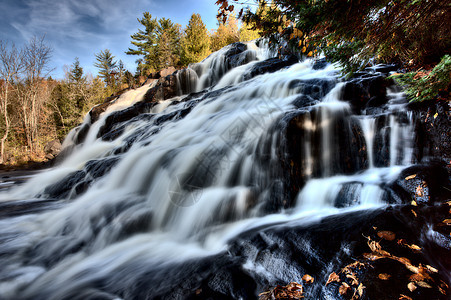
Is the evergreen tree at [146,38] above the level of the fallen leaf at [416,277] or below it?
above

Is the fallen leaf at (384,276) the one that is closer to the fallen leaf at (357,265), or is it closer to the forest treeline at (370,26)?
the fallen leaf at (357,265)

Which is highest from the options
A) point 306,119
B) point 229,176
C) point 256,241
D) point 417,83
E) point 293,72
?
point 293,72

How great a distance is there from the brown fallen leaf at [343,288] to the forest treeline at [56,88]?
665 cm

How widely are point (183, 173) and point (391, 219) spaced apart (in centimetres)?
357

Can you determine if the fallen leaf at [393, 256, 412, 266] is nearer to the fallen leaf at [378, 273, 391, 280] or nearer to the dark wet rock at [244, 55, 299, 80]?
the fallen leaf at [378, 273, 391, 280]

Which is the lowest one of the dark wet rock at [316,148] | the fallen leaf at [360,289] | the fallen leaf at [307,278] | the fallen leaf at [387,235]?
the fallen leaf at [307,278]

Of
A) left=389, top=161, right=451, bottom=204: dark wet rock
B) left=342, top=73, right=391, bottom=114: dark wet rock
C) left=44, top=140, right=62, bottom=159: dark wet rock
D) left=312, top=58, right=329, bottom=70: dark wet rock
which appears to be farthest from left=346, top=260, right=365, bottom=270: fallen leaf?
left=44, top=140, right=62, bottom=159: dark wet rock

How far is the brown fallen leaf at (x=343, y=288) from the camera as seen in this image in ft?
5.17

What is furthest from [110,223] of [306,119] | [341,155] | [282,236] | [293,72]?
[293,72]

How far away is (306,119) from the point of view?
12.8ft

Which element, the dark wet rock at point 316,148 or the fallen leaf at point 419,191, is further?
the dark wet rock at point 316,148

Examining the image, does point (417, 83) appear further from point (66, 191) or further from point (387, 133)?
point (66, 191)

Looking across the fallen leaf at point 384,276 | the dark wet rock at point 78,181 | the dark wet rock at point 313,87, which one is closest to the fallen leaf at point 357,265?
the fallen leaf at point 384,276

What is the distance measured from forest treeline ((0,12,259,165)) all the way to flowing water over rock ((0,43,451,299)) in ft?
13.7
